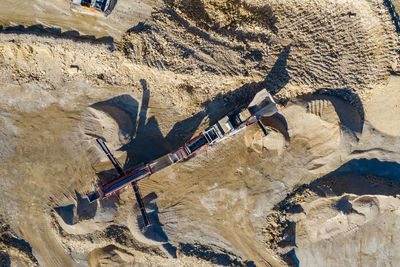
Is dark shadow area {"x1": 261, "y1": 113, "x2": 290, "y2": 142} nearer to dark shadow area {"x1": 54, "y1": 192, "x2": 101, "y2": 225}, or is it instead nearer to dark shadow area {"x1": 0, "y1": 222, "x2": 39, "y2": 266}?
dark shadow area {"x1": 54, "y1": 192, "x2": 101, "y2": 225}

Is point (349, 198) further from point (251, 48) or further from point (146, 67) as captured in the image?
point (146, 67)

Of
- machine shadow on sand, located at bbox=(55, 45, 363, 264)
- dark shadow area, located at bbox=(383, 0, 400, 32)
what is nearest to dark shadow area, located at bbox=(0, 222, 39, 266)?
machine shadow on sand, located at bbox=(55, 45, 363, 264)

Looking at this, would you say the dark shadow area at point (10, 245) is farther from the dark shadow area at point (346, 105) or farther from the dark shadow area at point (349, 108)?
the dark shadow area at point (349, 108)

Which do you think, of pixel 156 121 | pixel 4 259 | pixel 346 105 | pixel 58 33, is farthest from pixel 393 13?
pixel 4 259

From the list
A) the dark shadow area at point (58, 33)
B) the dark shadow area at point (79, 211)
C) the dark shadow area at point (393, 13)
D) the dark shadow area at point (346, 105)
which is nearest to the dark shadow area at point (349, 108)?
the dark shadow area at point (346, 105)

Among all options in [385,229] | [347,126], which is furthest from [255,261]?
[347,126]
